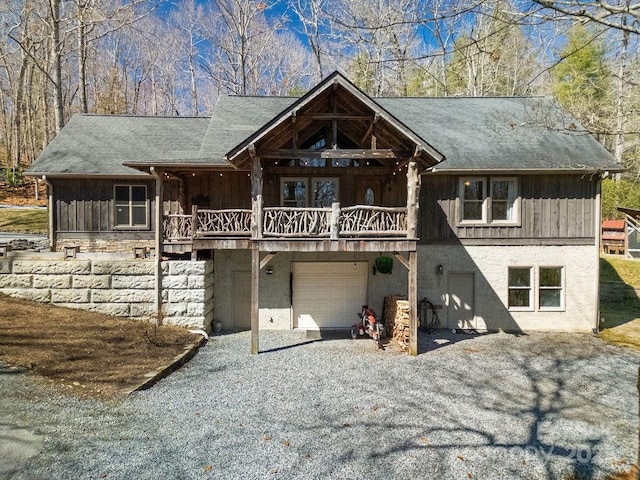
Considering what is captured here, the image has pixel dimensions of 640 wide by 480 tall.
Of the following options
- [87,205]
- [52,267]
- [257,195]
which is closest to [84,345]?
[52,267]

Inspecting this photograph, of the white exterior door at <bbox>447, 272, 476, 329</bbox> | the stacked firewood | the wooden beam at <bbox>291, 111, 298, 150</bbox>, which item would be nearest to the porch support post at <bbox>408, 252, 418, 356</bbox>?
the stacked firewood

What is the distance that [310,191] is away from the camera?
12.2m

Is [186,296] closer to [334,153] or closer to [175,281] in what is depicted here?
[175,281]

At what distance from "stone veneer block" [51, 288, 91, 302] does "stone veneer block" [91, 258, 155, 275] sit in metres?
0.69

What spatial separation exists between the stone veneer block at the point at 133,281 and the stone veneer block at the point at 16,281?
2.41 m

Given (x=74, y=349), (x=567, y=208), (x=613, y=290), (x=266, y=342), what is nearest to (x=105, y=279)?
(x=74, y=349)

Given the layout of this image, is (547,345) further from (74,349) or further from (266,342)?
(74,349)

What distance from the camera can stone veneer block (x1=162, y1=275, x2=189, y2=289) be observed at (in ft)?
A: 36.7

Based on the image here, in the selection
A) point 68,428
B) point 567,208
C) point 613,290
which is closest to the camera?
→ point 68,428

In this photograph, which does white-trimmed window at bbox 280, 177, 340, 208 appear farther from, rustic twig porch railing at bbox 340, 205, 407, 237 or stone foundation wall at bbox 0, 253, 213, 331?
stone foundation wall at bbox 0, 253, 213, 331

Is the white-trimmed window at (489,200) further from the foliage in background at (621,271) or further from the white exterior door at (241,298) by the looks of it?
the foliage in background at (621,271)

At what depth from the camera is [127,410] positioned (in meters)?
6.34

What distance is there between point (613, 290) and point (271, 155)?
16378 millimetres

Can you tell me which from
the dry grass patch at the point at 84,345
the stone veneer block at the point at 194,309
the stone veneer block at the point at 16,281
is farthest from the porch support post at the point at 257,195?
the stone veneer block at the point at 16,281
